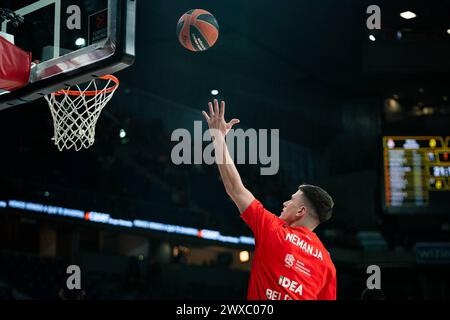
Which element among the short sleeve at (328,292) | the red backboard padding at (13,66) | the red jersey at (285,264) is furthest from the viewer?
the red backboard padding at (13,66)

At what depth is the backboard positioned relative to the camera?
Result: 3.88m

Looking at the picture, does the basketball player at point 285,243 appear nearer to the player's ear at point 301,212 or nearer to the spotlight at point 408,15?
the player's ear at point 301,212

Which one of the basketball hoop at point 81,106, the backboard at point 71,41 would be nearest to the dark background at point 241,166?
the basketball hoop at point 81,106

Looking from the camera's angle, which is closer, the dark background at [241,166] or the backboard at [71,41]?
the backboard at [71,41]

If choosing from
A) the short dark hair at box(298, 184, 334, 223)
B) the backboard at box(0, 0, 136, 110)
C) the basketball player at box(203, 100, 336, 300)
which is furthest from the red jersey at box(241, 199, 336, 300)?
the backboard at box(0, 0, 136, 110)

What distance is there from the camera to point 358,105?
18.2 metres

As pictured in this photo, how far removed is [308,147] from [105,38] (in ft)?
49.8

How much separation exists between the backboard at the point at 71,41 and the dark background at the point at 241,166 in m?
4.98

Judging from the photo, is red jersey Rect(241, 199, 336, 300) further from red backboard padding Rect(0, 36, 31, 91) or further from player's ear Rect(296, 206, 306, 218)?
red backboard padding Rect(0, 36, 31, 91)

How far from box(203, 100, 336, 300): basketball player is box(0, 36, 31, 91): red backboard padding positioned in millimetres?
1736

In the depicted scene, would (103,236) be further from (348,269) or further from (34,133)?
(348,269)

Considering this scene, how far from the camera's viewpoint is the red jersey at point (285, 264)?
2990mm

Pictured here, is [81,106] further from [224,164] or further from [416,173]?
[416,173]
